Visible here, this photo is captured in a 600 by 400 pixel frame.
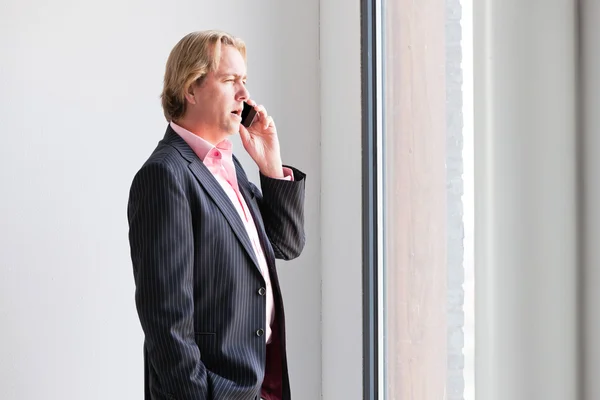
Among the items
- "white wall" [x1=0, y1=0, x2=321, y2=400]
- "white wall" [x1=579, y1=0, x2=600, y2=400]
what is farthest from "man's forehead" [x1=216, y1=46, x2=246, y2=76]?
"white wall" [x1=579, y1=0, x2=600, y2=400]

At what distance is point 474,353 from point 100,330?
1.70 metres

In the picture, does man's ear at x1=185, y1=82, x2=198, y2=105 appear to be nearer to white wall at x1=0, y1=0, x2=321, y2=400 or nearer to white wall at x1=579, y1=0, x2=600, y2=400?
white wall at x1=0, y1=0, x2=321, y2=400

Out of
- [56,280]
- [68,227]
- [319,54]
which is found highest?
[319,54]

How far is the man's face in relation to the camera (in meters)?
1.53

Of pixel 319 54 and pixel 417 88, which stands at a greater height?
pixel 319 54

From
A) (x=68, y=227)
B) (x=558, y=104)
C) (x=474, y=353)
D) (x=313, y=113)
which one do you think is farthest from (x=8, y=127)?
(x=558, y=104)

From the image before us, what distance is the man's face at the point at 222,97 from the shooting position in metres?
1.53

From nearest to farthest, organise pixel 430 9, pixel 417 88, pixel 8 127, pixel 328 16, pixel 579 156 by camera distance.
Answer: pixel 579 156
pixel 430 9
pixel 417 88
pixel 8 127
pixel 328 16

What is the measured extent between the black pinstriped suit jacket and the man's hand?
246mm

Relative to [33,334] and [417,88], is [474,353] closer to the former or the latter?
[417,88]

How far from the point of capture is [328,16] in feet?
7.57

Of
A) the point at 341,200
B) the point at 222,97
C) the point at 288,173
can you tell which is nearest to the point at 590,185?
the point at 222,97

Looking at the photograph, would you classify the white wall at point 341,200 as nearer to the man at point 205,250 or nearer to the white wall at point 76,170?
the white wall at point 76,170

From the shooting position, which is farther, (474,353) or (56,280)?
(56,280)
